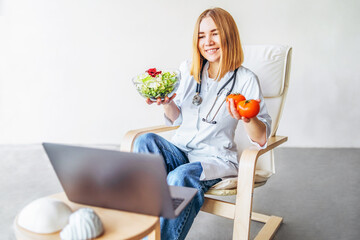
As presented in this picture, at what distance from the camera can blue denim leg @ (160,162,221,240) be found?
1.02 metres

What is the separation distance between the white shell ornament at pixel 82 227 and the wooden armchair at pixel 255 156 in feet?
1.96

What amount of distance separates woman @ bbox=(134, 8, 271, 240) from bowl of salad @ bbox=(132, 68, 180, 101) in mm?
56

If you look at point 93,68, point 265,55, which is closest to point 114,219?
point 265,55

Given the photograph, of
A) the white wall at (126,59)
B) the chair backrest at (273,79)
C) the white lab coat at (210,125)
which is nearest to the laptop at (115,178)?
the white lab coat at (210,125)

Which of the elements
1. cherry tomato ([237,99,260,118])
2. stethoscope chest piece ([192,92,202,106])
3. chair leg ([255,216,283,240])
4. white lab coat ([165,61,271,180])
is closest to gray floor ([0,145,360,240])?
chair leg ([255,216,283,240])

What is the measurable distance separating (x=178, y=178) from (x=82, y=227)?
0.51 metres

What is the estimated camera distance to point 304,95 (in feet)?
10.2

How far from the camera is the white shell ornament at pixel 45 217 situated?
680 millimetres

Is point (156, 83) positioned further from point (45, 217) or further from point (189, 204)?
point (45, 217)

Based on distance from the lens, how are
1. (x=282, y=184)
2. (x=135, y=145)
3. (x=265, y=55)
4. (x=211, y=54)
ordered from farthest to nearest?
(x=282, y=184) < (x=265, y=55) < (x=211, y=54) < (x=135, y=145)

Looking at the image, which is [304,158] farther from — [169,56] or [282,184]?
[169,56]

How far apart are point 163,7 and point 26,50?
1.41 meters

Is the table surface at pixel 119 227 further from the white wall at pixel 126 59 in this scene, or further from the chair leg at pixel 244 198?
the white wall at pixel 126 59

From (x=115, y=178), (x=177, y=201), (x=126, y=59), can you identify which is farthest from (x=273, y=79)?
(x=126, y=59)
